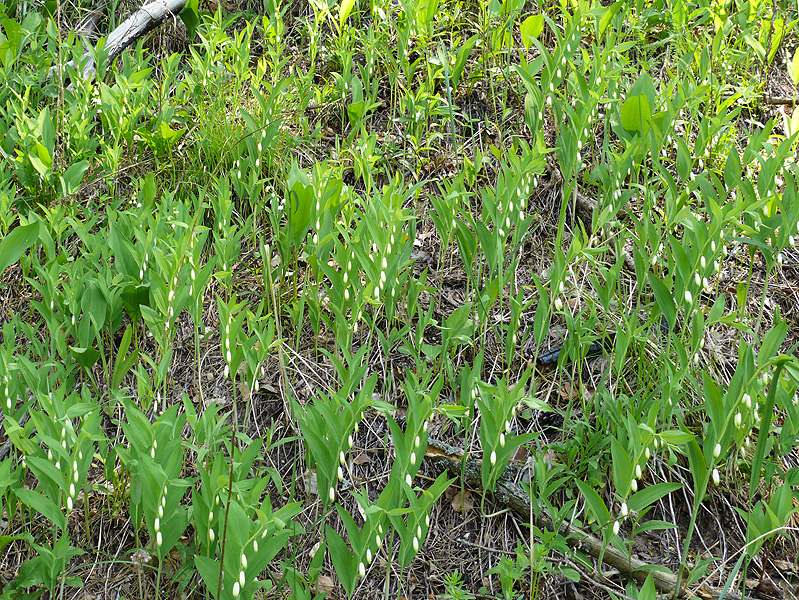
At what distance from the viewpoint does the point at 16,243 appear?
103 inches

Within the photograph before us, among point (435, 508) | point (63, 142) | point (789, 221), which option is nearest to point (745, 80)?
point (789, 221)

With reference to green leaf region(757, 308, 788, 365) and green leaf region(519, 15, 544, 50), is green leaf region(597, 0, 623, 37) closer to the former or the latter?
green leaf region(519, 15, 544, 50)

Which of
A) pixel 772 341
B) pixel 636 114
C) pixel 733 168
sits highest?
pixel 636 114

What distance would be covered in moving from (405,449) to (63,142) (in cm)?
261

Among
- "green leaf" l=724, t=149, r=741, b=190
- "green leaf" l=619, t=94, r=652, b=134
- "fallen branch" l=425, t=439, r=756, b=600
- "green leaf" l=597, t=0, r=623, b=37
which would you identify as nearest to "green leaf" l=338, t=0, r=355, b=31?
"green leaf" l=597, t=0, r=623, b=37

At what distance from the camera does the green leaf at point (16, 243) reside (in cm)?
259

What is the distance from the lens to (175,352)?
279 centimetres

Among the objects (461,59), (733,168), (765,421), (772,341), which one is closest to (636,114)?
(733,168)

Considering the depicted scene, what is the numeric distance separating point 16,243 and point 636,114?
2584 millimetres

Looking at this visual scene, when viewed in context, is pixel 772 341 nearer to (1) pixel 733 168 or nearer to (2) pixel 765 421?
(2) pixel 765 421

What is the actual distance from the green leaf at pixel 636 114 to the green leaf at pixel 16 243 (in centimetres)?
246

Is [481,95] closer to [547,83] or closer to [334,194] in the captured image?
[547,83]

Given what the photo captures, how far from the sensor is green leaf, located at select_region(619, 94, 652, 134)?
301 cm

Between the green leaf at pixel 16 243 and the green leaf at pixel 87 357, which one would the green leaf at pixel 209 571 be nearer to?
the green leaf at pixel 87 357
